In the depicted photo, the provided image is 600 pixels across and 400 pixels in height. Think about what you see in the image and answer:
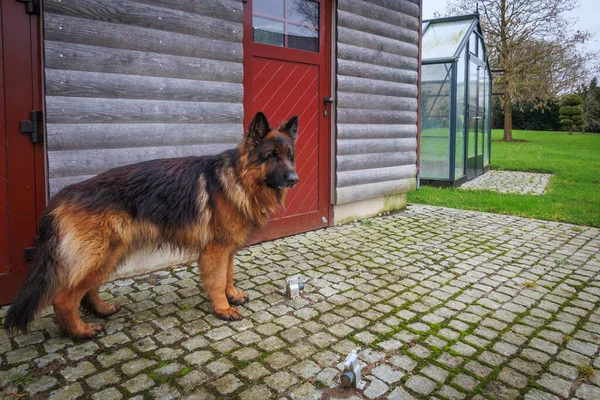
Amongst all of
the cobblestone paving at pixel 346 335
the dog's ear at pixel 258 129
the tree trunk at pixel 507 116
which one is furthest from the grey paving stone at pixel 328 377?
the tree trunk at pixel 507 116

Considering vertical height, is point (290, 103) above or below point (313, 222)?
above

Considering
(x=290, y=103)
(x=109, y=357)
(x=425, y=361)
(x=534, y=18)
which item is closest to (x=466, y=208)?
(x=290, y=103)

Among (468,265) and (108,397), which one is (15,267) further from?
(468,265)

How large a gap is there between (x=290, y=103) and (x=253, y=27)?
3.45 ft

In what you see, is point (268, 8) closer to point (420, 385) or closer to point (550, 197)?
point (420, 385)

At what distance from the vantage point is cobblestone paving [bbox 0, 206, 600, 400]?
99.1 inches

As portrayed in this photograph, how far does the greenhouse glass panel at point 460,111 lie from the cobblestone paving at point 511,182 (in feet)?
2.15

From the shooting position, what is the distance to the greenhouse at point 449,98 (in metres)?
10.3

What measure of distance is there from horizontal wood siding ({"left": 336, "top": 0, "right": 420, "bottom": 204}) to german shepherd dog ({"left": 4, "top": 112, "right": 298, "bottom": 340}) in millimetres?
3092

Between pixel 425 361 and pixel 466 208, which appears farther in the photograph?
pixel 466 208

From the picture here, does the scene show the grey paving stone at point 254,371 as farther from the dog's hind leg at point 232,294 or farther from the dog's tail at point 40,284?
the dog's tail at point 40,284

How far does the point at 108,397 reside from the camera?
2.37 meters

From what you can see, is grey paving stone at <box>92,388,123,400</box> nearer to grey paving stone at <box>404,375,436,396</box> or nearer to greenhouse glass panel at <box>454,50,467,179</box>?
grey paving stone at <box>404,375,436,396</box>

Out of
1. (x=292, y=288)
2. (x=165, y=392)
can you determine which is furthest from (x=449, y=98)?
(x=165, y=392)
